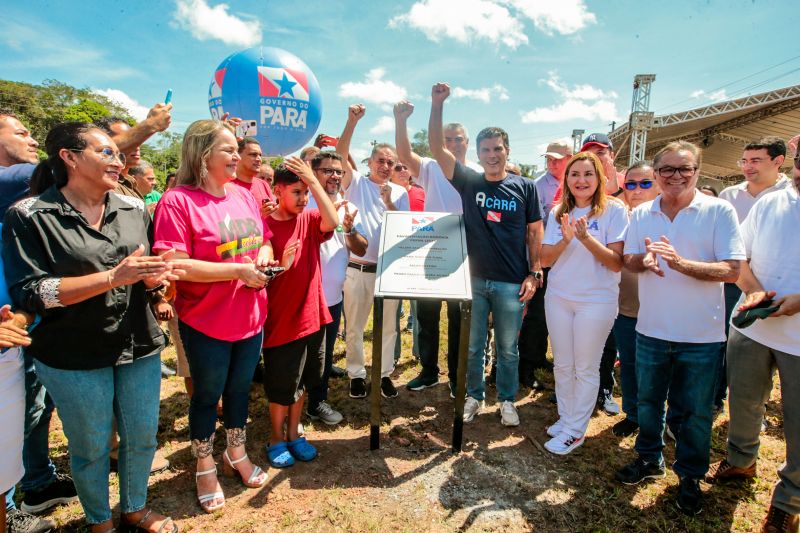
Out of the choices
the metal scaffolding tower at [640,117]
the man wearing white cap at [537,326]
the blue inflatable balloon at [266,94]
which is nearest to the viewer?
the man wearing white cap at [537,326]

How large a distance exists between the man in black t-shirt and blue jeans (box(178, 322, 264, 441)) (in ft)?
6.53

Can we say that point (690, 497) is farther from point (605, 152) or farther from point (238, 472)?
point (605, 152)

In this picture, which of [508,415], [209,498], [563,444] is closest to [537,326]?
[508,415]

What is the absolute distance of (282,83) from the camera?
5816 mm

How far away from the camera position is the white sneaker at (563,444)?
3.45 meters

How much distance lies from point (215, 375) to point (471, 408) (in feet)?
7.84

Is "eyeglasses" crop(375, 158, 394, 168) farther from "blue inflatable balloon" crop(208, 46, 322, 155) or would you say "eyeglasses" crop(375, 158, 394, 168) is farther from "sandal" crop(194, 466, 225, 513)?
"sandal" crop(194, 466, 225, 513)

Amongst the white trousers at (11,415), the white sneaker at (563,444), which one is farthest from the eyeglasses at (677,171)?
the white trousers at (11,415)

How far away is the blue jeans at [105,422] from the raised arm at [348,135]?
248 cm

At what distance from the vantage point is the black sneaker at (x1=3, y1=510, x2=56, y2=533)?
2.43 metres

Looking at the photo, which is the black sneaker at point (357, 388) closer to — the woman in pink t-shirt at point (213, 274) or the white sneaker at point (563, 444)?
the woman in pink t-shirt at point (213, 274)

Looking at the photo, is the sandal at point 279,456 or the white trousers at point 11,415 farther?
the sandal at point 279,456

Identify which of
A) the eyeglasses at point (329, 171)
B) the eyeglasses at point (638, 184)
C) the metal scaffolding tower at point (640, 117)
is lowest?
the eyeglasses at point (329, 171)

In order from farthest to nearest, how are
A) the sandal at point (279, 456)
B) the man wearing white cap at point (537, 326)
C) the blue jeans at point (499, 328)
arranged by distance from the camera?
1. the man wearing white cap at point (537, 326)
2. the blue jeans at point (499, 328)
3. the sandal at point (279, 456)
